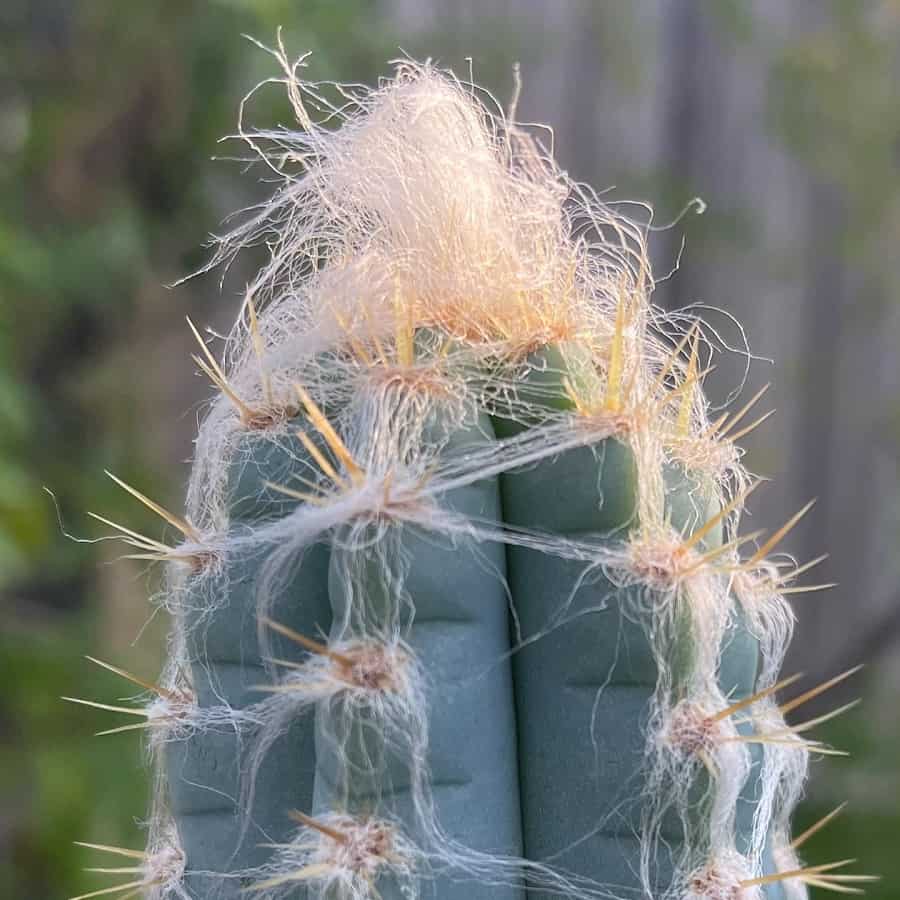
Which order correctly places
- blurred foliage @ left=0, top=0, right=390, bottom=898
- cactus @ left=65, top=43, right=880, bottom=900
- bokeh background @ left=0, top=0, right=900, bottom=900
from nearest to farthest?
cactus @ left=65, top=43, right=880, bottom=900, blurred foliage @ left=0, top=0, right=390, bottom=898, bokeh background @ left=0, top=0, right=900, bottom=900

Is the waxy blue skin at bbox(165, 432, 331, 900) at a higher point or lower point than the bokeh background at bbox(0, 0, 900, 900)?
lower

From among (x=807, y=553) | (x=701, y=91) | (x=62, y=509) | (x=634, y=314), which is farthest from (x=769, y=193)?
(x=634, y=314)

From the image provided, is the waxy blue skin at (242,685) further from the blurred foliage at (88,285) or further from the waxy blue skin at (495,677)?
the blurred foliage at (88,285)

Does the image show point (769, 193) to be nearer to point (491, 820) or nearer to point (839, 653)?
point (839, 653)

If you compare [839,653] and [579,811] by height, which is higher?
[839,653]

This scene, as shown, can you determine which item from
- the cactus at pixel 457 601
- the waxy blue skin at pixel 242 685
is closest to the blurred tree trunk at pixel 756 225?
the cactus at pixel 457 601

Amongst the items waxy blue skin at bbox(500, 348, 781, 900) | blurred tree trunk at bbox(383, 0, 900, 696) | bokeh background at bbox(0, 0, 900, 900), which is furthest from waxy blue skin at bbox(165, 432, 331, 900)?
blurred tree trunk at bbox(383, 0, 900, 696)

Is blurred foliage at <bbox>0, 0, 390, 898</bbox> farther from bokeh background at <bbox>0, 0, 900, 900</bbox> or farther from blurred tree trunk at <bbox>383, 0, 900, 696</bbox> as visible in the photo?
blurred tree trunk at <bbox>383, 0, 900, 696</bbox>
